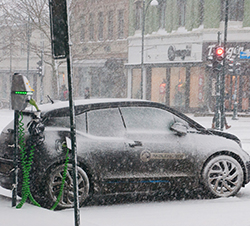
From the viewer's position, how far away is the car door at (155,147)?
23.1 ft

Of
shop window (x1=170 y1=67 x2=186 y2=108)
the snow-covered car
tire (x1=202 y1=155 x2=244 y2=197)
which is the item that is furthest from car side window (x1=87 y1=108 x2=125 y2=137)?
shop window (x1=170 y1=67 x2=186 y2=108)

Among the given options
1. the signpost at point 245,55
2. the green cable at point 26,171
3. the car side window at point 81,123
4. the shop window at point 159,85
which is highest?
the signpost at point 245,55

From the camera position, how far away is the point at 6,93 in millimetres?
56594

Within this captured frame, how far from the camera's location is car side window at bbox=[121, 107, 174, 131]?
7.23m

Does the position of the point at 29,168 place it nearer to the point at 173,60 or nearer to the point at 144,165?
the point at 144,165

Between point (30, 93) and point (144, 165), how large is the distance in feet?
6.29

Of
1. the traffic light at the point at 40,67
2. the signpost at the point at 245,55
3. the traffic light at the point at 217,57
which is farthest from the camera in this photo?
the traffic light at the point at 40,67

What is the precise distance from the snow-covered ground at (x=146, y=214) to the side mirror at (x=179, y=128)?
99 centimetres

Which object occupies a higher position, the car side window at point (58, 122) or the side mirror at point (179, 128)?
A: the car side window at point (58, 122)

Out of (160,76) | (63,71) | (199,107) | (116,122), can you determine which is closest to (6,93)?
(63,71)

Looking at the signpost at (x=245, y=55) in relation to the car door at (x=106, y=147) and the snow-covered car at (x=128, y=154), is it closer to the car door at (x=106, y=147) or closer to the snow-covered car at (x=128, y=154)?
the snow-covered car at (x=128, y=154)

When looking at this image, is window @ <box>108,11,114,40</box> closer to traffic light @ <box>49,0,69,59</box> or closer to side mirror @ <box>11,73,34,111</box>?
side mirror @ <box>11,73,34,111</box>

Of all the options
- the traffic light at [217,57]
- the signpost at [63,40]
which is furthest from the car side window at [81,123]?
the traffic light at [217,57]

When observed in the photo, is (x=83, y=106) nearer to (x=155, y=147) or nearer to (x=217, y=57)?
(x=155, y=147)
